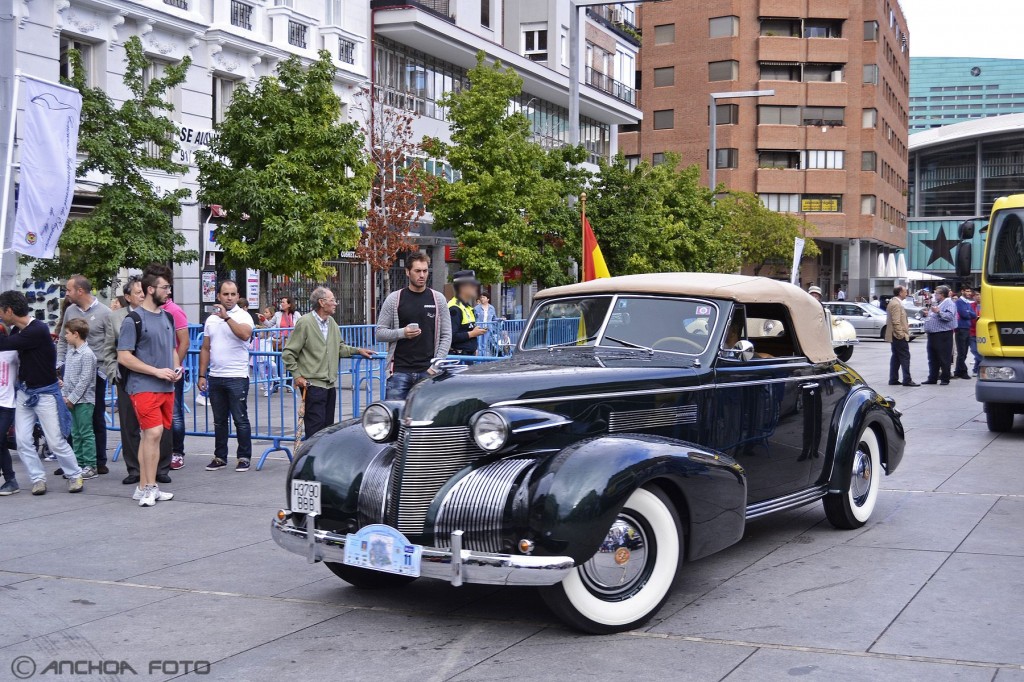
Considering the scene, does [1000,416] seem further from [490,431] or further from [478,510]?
[478,510]

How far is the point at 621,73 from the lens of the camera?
165ft

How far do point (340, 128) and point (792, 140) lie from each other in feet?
173

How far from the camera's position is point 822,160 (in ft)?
231

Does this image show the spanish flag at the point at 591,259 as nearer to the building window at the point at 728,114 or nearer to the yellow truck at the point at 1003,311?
the yellow truck at the point at 1003,311

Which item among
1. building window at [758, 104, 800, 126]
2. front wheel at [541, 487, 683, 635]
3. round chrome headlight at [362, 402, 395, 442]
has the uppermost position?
building window at [758, 104, 800, 126]

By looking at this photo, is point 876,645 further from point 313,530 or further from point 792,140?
point 792,140

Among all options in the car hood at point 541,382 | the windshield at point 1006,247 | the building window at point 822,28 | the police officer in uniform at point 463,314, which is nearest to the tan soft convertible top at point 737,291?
the car hood at point 541,382

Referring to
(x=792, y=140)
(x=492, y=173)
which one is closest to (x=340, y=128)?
(x=492, y=173)

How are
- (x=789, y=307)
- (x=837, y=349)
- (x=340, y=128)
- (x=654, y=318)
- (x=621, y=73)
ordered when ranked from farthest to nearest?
1. (x=621, y=73)
2. (x=340, y=128)
3. (x=837, y=349)
4. (x=789, y=307)
5. (x=654, y=318)

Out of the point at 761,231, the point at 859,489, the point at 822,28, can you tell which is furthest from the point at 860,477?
the point at 822,28

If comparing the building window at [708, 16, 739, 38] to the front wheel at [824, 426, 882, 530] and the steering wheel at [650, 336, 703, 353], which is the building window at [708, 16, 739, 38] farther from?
the steering wheel at [650, 336, 703, 353]

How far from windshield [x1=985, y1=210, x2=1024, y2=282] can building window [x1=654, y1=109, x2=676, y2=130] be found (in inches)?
2350

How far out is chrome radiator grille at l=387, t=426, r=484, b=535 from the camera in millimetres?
5449

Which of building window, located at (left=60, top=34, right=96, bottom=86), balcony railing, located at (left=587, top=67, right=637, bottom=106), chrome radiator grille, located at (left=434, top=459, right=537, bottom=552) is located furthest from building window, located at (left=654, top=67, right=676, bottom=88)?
chrome radiator grille, located at (left=434, top=459, right=537, bottom=552)
